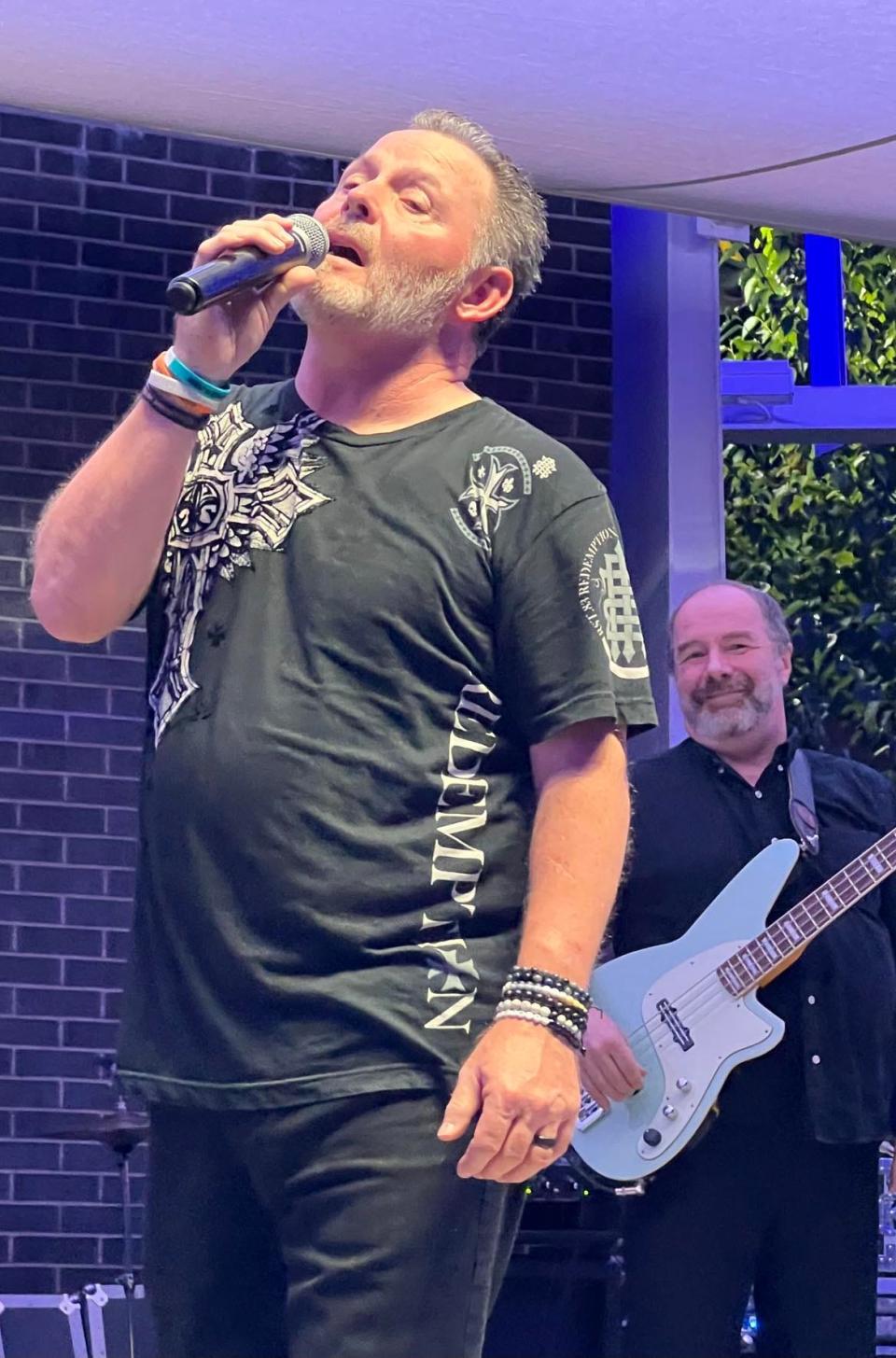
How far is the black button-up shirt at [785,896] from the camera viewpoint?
3.57 m

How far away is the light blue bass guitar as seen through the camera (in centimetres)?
360

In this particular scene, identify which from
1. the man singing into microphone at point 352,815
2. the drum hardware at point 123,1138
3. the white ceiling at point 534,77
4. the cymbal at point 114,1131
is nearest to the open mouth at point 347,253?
the man singing into microphone at point 352,815

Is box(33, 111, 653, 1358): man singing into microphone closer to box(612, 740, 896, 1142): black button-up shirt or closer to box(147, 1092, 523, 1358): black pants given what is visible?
box(147, 1092, 523, 1358): black pants

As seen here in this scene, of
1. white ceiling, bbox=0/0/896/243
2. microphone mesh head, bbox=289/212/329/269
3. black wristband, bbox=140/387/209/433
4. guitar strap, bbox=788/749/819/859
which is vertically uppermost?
white ceiling, bbox=0/0/896/243

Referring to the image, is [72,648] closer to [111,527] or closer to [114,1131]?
[114,1131]

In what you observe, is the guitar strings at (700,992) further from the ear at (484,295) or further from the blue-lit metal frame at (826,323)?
the blue-lit metal frame at (826,323)

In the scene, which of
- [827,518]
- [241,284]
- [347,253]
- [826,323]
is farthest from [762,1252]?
[827,518]

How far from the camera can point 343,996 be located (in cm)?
173

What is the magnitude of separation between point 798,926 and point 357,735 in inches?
81.6

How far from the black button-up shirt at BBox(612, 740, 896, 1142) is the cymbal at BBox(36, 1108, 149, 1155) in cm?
121

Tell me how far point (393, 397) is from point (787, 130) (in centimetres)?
217

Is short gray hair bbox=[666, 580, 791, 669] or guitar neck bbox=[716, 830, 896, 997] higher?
short gray hair bbox=[666, 580, 791, 669]

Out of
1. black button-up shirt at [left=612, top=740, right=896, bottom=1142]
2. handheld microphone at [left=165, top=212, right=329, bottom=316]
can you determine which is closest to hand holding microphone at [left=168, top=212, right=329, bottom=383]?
handheld microphone at [left=165, top=212, right=329, bottom=316]

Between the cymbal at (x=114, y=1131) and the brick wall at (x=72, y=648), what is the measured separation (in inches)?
10.4
